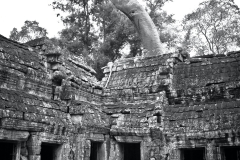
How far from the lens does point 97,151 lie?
987cm

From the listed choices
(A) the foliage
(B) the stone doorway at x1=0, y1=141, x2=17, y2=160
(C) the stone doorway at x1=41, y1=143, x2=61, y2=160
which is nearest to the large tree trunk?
(A) the foliage

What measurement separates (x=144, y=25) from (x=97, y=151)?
389 inches

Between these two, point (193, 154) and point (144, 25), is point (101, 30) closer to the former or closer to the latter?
point (144, 25)

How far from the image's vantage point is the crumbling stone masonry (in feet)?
25.4

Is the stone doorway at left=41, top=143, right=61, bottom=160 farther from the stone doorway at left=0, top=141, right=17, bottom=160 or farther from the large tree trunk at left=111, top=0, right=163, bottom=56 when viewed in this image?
the large tree trunk at left=111, top=0, right=163, bottom=56

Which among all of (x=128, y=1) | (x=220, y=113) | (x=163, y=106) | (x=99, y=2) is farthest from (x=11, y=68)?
(x=99, y=2)

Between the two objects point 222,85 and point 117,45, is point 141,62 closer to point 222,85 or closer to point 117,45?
point 222,85

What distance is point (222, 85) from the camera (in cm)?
957

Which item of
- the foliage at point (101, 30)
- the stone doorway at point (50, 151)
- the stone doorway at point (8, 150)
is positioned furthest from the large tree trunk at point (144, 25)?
the stone doorway at point (8, 150)

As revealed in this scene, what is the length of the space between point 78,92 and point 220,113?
4.22 meters

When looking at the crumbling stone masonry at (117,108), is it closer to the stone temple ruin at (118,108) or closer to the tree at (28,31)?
the stone temple ruin at (118,108)

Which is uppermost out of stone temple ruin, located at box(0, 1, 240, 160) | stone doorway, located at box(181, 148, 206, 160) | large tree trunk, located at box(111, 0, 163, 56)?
large tree trunk, located at box(111, 0, 163, 56)

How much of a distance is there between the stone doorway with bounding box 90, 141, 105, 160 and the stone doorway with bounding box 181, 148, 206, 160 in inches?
97.4

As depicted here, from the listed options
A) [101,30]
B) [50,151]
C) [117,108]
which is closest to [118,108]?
[117,108]
